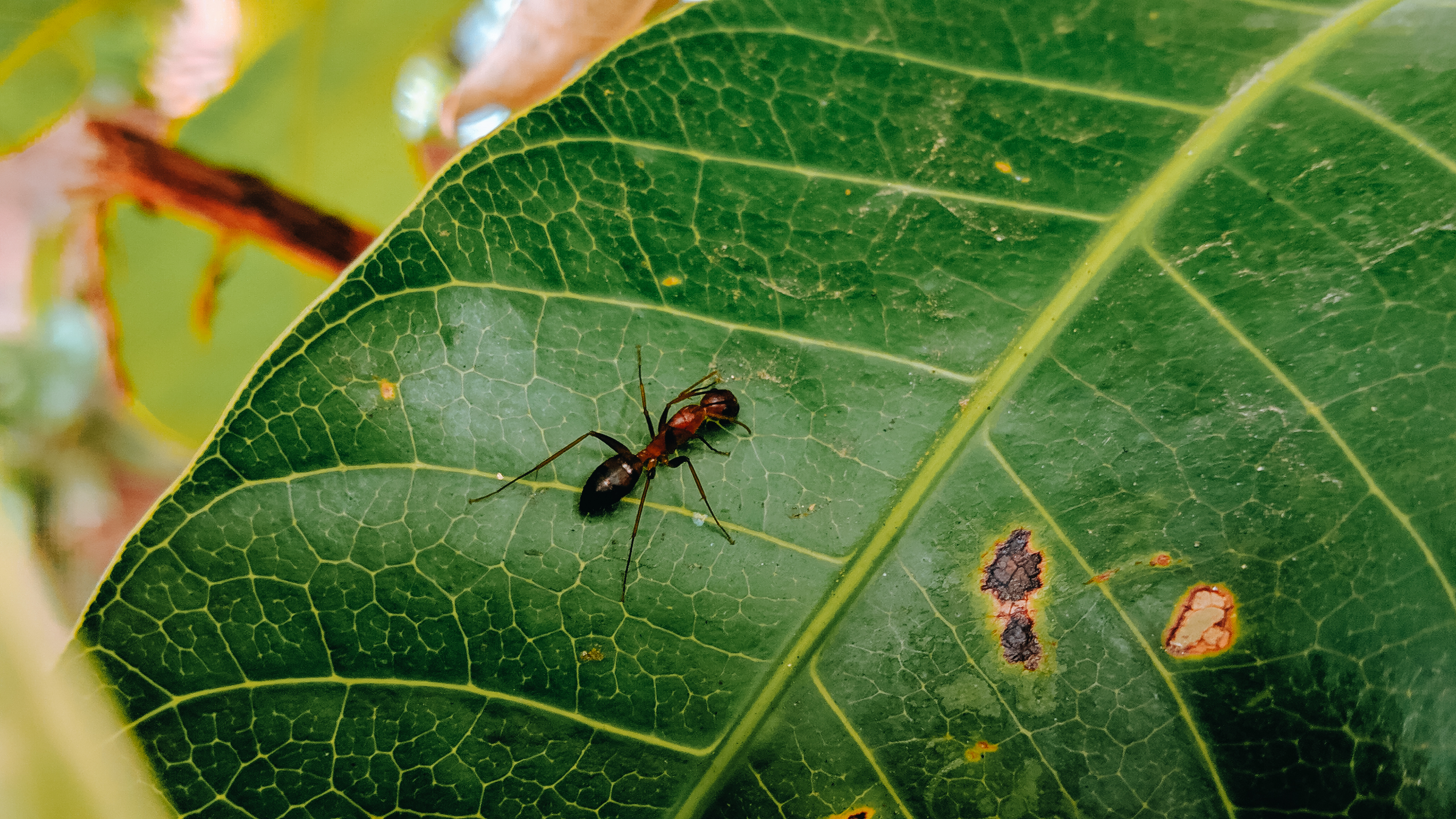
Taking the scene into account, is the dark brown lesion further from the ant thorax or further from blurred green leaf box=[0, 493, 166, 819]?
blurred green leaf box=[0, 493, 166, 819]

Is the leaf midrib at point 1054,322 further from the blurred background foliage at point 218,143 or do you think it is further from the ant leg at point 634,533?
the blurred background foliage at point 218,143

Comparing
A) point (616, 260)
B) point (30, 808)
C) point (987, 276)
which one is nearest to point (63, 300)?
point (616, 260)

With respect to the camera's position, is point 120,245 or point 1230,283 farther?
point 120,245

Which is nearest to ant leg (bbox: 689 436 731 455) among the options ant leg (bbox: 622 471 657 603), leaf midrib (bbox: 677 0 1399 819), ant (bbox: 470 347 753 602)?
Answer: ant (bbox: 470 347 753 602)

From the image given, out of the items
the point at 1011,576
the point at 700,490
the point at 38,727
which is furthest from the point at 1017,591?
the point at 38,727

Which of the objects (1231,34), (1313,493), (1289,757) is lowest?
(1289,757)

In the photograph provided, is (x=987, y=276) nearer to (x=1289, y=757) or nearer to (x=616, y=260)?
(x=616, y=260)

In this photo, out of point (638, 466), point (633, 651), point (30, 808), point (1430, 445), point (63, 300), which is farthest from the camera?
point (63, 300)

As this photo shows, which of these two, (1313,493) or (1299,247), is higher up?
(1299,247)
